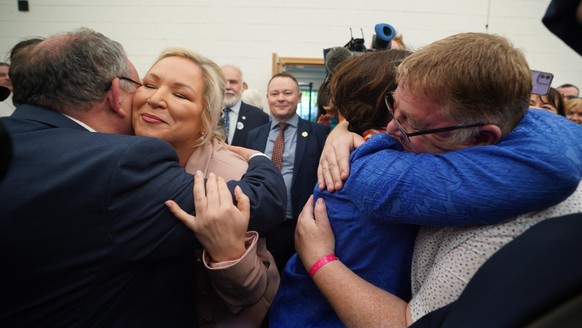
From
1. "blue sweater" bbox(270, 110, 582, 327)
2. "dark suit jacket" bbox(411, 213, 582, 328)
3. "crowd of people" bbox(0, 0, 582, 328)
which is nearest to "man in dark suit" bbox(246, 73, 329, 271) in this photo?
"crowd of people" bbox(0, 0, 582, 328)

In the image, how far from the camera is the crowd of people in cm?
59

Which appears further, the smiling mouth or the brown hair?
the smiling mouth

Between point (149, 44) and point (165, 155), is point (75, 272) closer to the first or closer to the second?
point (165, 155)

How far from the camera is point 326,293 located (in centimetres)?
78

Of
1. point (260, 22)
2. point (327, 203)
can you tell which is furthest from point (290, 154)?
point (260, 22)

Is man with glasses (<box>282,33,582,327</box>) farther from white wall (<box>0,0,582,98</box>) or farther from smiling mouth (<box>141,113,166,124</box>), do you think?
white wall (<box>0,0,582,98</box>)

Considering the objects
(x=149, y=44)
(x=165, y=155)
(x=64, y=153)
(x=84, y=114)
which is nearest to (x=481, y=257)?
(x=165, y=155)

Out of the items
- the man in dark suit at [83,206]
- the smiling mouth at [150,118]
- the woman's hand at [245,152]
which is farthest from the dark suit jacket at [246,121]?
the man in dark suit at [83,206]

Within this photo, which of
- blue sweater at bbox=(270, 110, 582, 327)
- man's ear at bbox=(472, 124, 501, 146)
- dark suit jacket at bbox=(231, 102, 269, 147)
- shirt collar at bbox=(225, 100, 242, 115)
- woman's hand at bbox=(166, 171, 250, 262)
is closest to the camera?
blue sweater at bbox=(270, 110, 582, 327)

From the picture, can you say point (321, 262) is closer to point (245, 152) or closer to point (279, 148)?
point (245, 152)

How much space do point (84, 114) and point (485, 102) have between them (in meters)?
0.92

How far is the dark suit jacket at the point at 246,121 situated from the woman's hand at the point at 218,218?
228 centimetres

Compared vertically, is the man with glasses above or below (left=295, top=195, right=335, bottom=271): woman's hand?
above

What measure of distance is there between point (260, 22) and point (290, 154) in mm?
3173
